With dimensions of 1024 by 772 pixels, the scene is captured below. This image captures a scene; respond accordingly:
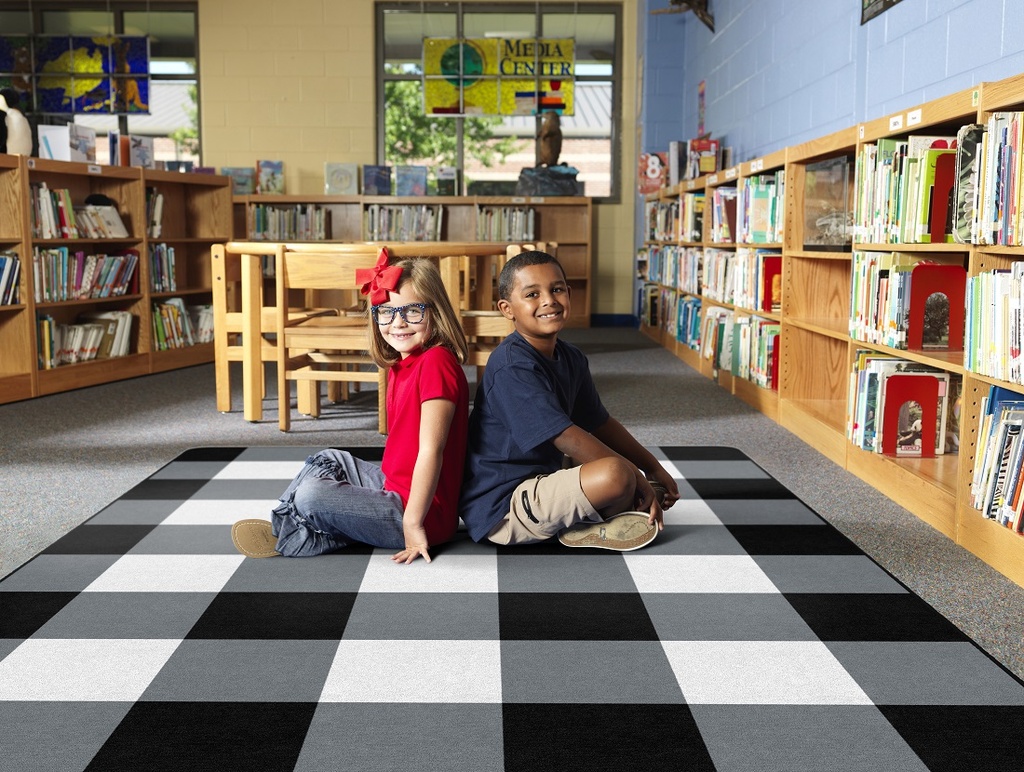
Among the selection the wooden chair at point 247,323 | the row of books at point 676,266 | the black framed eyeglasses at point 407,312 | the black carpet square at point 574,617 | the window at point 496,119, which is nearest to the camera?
the black carpet square at point 574,617

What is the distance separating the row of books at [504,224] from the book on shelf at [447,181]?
0.45 m

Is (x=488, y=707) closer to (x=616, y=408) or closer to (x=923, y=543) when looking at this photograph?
(x=923, y=543)

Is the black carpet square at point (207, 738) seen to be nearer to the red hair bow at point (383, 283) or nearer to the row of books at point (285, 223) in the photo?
the red hair bow at point (383, 283)

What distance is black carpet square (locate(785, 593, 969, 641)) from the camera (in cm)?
173

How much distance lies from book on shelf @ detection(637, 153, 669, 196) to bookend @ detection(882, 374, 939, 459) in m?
4.46

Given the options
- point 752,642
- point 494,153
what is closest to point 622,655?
point 752,642

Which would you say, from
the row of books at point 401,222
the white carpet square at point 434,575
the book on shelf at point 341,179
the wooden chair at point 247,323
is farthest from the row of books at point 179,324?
the white carpet square at point 434,575

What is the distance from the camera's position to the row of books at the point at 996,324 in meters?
2.06

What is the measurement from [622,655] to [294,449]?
1.98 m

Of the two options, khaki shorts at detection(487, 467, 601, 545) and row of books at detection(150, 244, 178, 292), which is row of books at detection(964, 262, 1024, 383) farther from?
row of books at detection(150, 244, 178, 292)

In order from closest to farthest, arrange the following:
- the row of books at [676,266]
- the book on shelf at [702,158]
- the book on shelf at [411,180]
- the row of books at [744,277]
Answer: the row of books at [744,277], the row of books at [676,266], the book on shelf at [702,158], the book on shelf at [411,180]

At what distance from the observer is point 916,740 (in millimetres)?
1351

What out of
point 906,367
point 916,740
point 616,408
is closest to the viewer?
point 916,740

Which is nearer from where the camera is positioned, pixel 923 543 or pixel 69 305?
pixel 923 543
